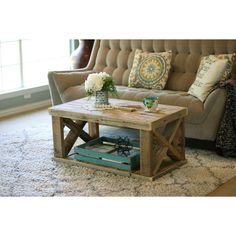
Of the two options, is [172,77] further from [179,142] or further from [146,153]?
[146,153]

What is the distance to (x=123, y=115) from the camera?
349 cm

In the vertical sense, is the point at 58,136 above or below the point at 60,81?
below

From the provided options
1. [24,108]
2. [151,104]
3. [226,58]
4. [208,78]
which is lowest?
[24,108]

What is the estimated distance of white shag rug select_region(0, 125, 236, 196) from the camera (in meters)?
3.24

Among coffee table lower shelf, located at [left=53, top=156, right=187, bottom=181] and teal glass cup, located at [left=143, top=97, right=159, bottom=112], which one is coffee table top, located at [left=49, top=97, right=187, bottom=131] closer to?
teal glass cup, located at [left=143, top=97, right=159, bottom=112]

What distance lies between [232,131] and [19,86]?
294 centimetres

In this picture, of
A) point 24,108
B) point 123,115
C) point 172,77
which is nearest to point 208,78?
point 172,77

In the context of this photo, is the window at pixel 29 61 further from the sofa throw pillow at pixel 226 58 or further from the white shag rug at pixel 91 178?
the sofa throw pillow at pixel 226 58

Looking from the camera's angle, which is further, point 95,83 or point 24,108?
point 24,108

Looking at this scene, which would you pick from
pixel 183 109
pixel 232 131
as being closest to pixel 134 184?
pixel 183 109

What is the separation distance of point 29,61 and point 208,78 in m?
2.71
